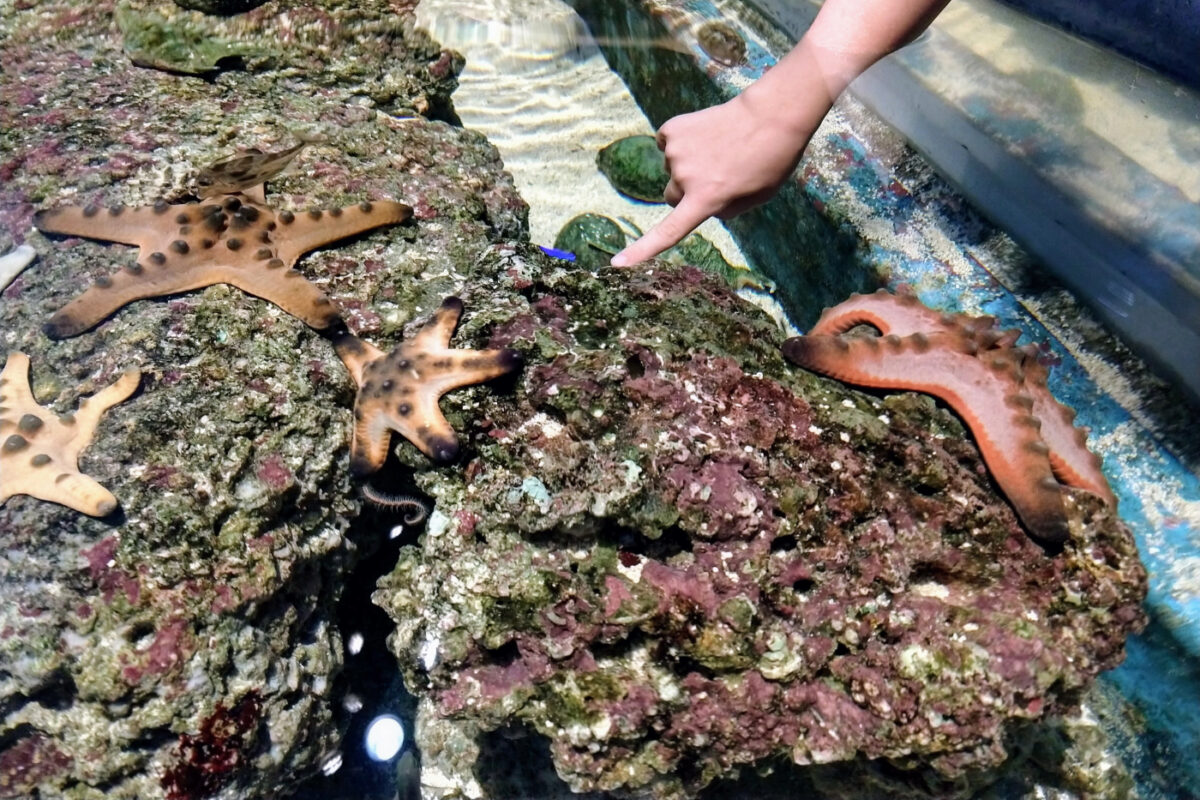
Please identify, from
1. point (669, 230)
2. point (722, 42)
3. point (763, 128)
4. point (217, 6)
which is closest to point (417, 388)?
point (669, 230)

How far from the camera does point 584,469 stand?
1966 mm

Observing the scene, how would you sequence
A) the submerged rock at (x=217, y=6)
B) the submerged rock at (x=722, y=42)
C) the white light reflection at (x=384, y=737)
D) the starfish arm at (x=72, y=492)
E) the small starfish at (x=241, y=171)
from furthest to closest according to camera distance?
the submerged rock at (x=722, y=42) < the submerged rock at (x=217, y=6) < the white light reflection at (x=384, y=737) < the small starfish at (x=241, y=171) < the starfish arm at (x=72, y=492)

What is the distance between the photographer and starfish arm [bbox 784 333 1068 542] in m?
2.08

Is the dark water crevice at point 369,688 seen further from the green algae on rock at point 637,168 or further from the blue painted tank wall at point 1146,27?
the blue painted tank wall at point 1146,27

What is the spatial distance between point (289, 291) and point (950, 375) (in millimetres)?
1954

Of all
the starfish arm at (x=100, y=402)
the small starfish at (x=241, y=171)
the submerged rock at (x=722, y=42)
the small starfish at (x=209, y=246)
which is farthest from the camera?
the submerged rock at (x=722, y=42)

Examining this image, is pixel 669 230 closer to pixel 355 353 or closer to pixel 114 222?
pixel 355 353

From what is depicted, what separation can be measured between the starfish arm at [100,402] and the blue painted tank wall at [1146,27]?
12.1 ft

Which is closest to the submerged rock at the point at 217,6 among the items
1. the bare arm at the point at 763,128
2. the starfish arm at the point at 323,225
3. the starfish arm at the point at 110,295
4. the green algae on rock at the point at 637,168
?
the starfish arm at the point at 323,225

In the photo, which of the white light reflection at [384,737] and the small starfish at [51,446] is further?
the white light reflection at [384,737]

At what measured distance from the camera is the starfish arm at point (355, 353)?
2.20 metres

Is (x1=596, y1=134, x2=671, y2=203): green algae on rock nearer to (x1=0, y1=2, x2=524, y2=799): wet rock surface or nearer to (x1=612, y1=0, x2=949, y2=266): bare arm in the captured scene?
(x1=0, y1=2, x2=524, y2=799): wet rock surface

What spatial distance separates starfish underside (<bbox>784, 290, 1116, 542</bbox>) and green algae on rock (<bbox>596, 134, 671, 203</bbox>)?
2.35 metres

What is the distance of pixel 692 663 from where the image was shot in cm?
194
